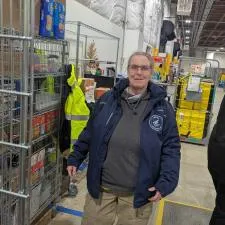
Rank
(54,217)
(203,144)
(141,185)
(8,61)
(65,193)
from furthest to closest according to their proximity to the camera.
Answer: (203,144), (65,193), (54,217), (8,61), (141,185)

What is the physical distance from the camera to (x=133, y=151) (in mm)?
1689

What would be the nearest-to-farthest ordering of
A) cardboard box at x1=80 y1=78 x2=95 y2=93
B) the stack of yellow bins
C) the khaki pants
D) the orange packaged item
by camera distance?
the khaki pants
the orange packaged item
cardboard box at x1=80 y1=78 x2=95 y2=93
the stack of yellow bins

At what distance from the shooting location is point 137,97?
1.76m

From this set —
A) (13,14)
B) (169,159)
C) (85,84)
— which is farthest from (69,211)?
(13,14)

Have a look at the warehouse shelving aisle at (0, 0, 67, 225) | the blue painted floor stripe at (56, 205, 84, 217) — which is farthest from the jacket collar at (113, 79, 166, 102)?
the blue painted floor stripe at (56, 205, 84, 217)

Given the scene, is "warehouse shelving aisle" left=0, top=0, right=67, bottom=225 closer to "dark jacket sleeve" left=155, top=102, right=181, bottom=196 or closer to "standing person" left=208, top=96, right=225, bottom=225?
"dark jacket sleeve" left=155, top=102, right=181, bottom=196

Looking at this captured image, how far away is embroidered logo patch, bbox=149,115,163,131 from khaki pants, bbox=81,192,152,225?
0.46 metres

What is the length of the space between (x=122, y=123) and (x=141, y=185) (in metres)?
0.37

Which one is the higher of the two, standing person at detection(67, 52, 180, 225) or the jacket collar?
the jacket collar

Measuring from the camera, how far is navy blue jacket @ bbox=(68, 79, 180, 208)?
1.67m

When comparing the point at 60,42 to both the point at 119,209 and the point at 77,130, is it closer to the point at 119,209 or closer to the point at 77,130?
the point at 77,130

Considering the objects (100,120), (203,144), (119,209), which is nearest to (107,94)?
(100,120)

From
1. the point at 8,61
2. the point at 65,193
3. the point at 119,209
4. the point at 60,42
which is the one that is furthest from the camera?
the point at 65,193

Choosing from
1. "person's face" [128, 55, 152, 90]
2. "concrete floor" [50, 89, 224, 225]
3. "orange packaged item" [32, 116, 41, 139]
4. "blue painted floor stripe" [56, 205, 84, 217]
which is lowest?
"concrete floor" [50, 89, 224, 225]
